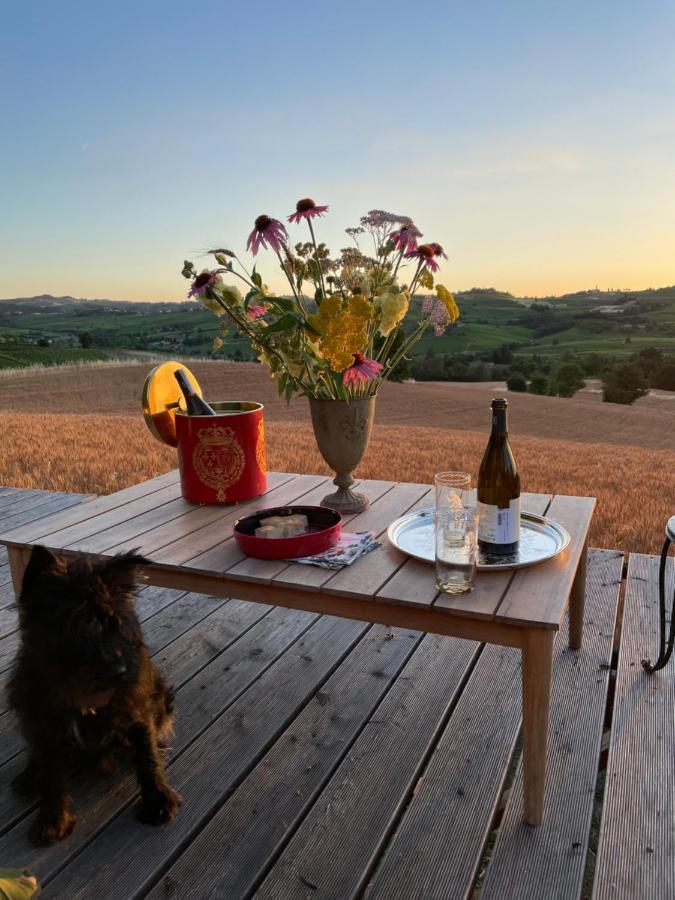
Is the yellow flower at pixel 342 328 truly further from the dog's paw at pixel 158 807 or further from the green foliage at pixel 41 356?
the green foliage at pixel 41 356

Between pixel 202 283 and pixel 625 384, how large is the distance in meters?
45.4

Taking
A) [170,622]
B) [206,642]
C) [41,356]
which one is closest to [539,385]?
[41,356]

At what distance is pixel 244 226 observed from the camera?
7.18 ft

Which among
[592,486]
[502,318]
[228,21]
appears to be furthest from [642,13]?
[502,318]

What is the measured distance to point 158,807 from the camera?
5.89 feet

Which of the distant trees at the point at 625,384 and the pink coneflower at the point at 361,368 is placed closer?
the pink coneflower at the point at 361,368

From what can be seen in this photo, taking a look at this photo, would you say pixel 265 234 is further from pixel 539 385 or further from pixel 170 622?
pixel 539 385

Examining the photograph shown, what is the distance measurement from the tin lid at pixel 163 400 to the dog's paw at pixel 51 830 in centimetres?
134

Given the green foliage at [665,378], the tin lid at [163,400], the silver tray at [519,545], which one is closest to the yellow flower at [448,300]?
the silver tray at [519,545]

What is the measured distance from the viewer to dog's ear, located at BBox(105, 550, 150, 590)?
147 centimetres

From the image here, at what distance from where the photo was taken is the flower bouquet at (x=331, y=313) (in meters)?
2.05

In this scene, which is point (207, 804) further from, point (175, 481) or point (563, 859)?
point (175, 481)

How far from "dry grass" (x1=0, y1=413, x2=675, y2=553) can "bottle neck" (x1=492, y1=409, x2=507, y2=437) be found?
2.92m

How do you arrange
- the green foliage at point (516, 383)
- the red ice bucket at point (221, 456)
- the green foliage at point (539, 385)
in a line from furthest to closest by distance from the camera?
the green foliage at point (539, 385) < the green foliage at point (516, 383) < the red ice bucket at point (221, 456)
